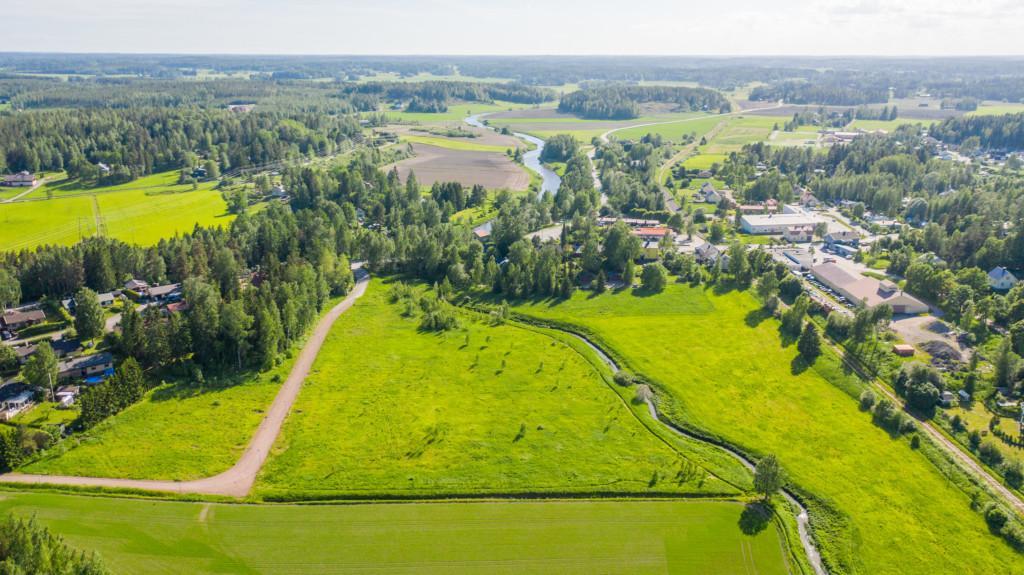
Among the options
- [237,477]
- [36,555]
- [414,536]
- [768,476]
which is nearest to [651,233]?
[768,476]

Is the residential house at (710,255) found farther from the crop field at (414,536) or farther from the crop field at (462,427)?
the crop field at (414,536)

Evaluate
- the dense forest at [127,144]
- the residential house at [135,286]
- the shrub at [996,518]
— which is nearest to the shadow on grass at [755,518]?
the shrub at [996,518]

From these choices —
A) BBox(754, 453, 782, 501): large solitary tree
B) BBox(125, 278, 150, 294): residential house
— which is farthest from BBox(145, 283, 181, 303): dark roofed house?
BBox(754, 453, 782, 501): large solitary tree

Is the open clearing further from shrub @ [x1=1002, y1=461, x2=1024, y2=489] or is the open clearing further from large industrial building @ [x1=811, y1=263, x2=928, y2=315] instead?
shrub @ [x1=1002, y1=461, x2=1024, y2=489]

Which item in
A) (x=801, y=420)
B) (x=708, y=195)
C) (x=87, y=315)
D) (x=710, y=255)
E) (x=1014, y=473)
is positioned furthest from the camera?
(x=708, y=195)

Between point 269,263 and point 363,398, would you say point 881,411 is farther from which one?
point 269,263

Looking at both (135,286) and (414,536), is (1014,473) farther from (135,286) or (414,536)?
(135,286)

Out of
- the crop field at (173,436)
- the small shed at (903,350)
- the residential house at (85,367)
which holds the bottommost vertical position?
the crop field at (173,436)
